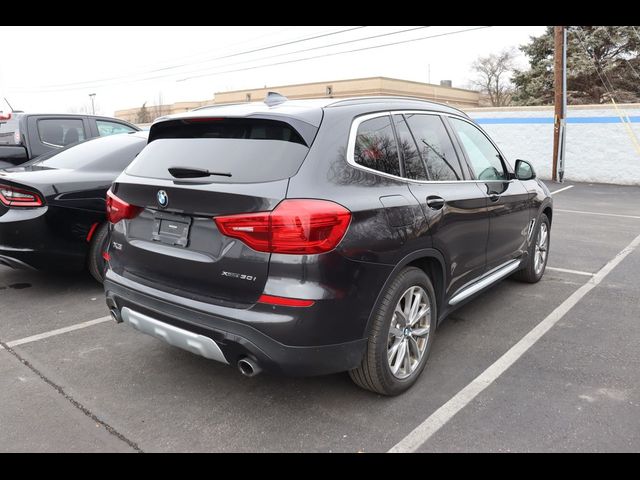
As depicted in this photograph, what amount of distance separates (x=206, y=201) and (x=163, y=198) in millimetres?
350

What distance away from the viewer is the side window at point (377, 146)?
298 centimetres

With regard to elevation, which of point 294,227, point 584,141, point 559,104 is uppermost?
point 559,104

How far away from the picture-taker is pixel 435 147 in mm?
3688

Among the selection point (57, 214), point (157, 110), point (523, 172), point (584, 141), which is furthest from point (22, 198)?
point (157, 110)

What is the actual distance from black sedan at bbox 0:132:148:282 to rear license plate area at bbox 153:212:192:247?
227 centimetres

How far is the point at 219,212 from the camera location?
265 cm

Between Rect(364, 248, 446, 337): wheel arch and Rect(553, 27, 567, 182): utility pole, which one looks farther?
Rect(553, 27, 567, 182): utility pole

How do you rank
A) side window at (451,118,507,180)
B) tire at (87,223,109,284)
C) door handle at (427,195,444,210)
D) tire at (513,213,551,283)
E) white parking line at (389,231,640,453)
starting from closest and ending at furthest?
white parking line at (389,231,640,453) < door handle at (427,195,444,210) < side window at (451,118,507,180) < tire at (87,223,109,284) < tire at (513,213,551,283)

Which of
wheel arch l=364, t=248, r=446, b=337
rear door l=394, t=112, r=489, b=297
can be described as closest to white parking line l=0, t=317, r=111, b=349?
wheel arch l=364, t=248, r=446, b=337

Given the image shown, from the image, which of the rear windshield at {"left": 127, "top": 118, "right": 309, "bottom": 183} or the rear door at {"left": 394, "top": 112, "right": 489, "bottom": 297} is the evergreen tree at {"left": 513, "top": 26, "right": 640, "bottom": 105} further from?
the rear windshield at {"left": 127, "top": 118, "right": 309, "bottom": 183}

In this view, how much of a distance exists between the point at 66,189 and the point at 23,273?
1.61 m

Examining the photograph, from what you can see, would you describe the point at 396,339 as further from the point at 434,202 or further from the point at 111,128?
the point at 111,128

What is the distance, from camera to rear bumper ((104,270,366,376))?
2584 mm
